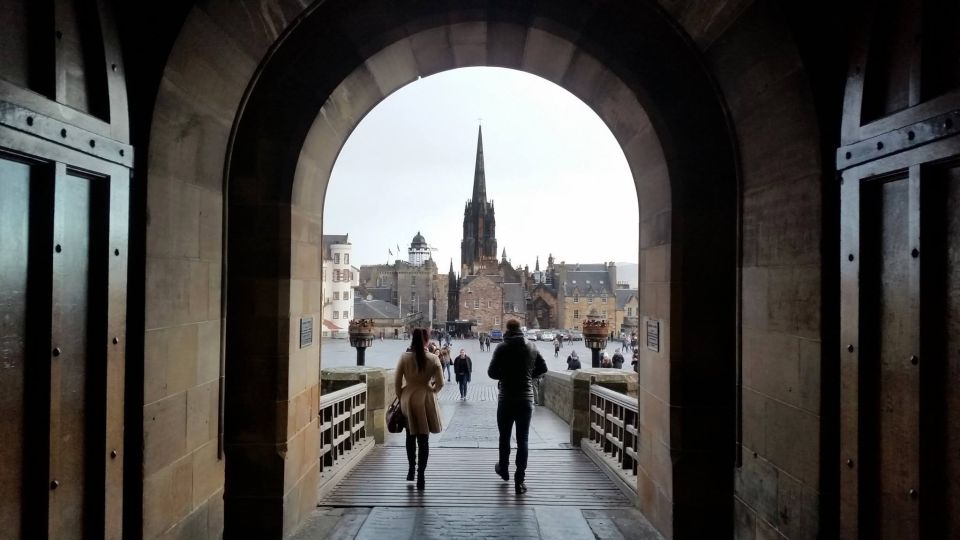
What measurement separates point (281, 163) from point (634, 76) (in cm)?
306

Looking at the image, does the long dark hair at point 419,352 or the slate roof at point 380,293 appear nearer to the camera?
the long dark hair at point 419,352

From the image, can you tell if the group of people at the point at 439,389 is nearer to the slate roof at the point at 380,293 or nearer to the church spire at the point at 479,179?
the church spire at the point at 479,179

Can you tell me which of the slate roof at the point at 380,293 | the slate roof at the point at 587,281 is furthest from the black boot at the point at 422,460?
the slate roof at the point at 380,293

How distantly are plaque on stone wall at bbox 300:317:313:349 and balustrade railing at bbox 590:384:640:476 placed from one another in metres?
3.30

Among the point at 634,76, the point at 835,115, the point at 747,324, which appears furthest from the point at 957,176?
the point at 634,76

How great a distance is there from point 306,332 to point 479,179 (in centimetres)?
8075

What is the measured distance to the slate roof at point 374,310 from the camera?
7034cm

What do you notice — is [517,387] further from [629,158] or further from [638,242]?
[629,158]

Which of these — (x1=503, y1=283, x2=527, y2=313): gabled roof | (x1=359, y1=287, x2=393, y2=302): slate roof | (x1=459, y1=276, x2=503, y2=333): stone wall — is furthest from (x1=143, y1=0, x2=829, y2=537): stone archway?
(x1=359, y1=287, x2=393, y2=302): slate roof

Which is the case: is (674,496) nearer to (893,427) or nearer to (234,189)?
(893,427)

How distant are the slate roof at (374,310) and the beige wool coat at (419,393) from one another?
6531 cm

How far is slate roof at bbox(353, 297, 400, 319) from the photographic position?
70.3 meters

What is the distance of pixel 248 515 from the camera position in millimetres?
4457

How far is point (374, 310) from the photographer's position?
7100 cm
